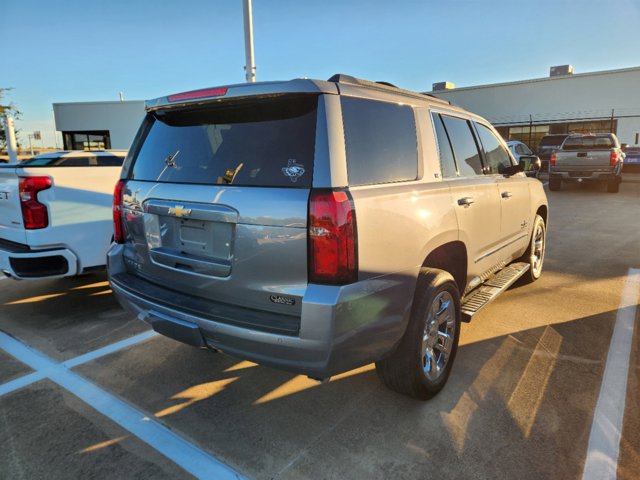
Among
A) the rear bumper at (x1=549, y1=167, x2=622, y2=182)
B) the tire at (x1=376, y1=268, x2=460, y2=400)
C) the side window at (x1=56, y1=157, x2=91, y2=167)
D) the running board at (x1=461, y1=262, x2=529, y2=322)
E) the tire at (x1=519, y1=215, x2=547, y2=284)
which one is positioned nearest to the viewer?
the tire at (x1=376, y1=268, x2=460, y2=400)

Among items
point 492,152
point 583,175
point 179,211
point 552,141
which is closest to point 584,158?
point 583,175

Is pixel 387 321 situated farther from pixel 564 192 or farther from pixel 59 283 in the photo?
pixel 564 192

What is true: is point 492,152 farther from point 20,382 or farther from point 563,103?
point 563,103

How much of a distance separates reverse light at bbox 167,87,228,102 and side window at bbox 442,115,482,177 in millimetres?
1719

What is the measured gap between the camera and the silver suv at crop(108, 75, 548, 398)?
89.6 inches

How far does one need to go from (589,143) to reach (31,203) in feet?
54.6

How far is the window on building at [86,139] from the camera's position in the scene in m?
37.3

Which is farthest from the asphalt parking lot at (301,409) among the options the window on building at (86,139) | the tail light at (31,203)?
the window on building at (86,139)

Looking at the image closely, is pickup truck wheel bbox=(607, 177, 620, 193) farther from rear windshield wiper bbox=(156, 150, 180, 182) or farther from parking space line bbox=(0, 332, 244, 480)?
parking space line bbox=(0, 332, 244, 480)

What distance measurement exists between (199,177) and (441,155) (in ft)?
5.57

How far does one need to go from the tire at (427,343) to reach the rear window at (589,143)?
49.5 ft

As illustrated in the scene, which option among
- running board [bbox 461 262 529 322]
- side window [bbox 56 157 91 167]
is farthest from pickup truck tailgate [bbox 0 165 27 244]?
running board [bbox 461 262 529 322]

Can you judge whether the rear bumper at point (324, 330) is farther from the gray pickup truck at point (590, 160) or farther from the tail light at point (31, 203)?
the gray pickup truck at point (590, 160)

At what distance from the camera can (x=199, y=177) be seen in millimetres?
2719
